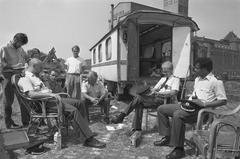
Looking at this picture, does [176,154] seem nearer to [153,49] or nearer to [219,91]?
[219,91]

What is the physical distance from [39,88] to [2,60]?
1.22 meters

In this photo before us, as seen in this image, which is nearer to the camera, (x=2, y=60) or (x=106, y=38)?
(x=2, y=60)

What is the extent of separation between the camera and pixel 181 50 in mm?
7184

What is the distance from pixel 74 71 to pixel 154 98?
8.57 feet

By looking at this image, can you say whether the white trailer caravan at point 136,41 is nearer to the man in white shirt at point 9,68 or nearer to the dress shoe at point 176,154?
the man in white shirt at point 9,68

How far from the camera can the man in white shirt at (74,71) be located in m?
6.08

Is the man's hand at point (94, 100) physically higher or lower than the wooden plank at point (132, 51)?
lower

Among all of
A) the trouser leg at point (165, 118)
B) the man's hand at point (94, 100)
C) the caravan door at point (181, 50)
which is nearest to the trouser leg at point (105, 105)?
the man's hand at point (94, 100)

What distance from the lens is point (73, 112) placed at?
11.9ft

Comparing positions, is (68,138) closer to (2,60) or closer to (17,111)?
(2,60)

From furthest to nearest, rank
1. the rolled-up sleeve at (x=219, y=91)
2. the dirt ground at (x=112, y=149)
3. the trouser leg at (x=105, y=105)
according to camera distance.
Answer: the trouser leg at (x=105, y=105)
the dirt ground at (x=112, y=149)
the rolled-up sleeve at (x=219, y=91)

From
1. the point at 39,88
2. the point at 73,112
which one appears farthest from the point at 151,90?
the point at 39,88

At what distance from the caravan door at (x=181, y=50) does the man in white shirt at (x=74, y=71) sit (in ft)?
9.49

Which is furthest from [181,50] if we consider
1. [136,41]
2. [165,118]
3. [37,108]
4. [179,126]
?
[37,108]
